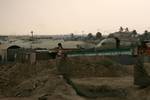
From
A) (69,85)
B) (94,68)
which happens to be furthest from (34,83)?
(94,68)

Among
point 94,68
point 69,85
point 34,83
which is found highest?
point 94,68

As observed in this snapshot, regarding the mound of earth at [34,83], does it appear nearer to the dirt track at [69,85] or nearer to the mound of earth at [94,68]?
the dirt track at [69,85]

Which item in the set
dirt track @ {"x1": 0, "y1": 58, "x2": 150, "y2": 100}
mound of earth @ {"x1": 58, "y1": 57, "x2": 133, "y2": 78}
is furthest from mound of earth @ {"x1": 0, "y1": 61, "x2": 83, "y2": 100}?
mound of earth @ {"x1": 58, "y1": 57, "x2": 133, "y2": 78}

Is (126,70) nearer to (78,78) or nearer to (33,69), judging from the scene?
(78,78)

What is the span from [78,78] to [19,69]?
482cm

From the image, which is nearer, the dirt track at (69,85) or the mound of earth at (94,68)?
the dirt track at (69,85)

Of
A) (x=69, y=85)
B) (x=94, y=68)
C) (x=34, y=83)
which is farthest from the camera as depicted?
(x=94, y=68)

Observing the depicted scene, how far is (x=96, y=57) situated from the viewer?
29000mm

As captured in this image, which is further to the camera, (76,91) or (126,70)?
(126,70)

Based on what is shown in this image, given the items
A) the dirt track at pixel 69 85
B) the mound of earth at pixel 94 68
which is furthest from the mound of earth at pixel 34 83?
the mound of earth at pixel 94 68

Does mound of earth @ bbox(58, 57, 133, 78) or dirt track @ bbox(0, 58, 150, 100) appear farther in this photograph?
mound of earth @ bbox(58, 57, 133, 78)

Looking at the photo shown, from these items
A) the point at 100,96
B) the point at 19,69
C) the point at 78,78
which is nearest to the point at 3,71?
the point at 19,69

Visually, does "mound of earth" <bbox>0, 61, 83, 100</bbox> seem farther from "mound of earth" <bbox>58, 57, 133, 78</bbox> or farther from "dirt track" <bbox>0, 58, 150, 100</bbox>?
"mound of earth" <bbox>58, 57, 133, 78</bbox>

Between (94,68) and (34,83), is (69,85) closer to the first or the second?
(34,83)
